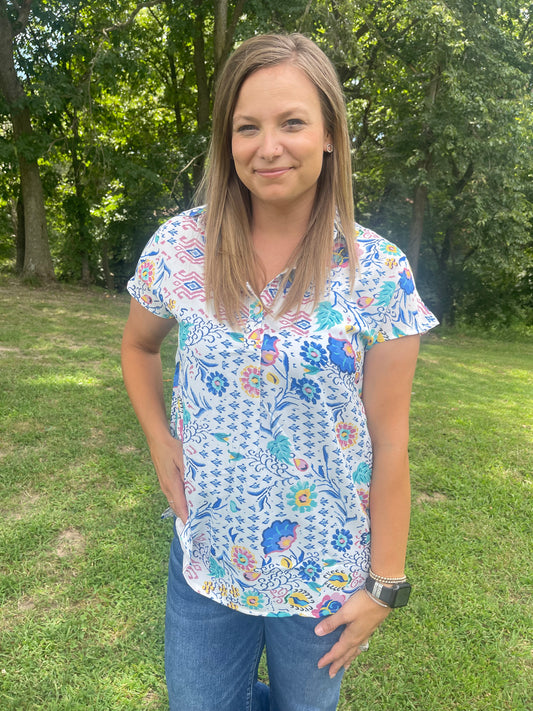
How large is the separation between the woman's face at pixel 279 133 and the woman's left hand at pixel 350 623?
0.97m

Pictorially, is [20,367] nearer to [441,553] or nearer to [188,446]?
[441,553]

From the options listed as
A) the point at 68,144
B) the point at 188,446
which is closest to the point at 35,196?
Result: the point at 68,144

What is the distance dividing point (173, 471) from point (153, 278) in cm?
51

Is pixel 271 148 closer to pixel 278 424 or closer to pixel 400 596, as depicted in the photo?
pixel 278 424

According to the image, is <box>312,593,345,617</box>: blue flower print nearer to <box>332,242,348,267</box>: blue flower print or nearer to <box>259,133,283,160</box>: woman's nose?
<box>332,242,348,267</box>: blue flower print

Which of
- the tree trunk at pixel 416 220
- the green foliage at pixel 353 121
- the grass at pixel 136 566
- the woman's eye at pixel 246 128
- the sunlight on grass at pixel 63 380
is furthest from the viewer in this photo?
the tree trunk at pixel 416 220

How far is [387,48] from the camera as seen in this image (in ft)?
42.1

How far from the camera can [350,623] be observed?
128 cm

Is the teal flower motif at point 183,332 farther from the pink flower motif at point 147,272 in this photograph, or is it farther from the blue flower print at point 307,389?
the blue flower print at point 307,389

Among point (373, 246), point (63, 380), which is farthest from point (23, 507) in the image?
point (373, 246)

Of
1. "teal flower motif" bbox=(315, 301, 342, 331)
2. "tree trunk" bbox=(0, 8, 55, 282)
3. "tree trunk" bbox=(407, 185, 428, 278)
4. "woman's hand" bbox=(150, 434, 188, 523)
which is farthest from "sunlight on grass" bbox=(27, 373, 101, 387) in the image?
"tree trunk" bbox=(407, 185, 428, 278)

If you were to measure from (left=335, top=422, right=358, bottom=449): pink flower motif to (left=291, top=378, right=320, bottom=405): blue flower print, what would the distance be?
0.31 feet

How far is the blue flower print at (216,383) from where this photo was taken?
3.87 feet

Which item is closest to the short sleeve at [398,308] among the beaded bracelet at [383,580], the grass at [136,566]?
the beaded bracelet at [383,580]
